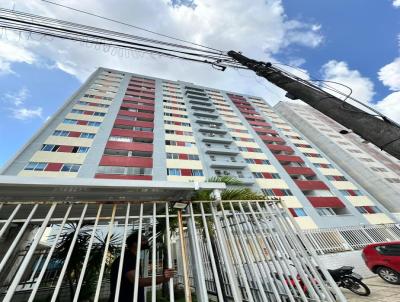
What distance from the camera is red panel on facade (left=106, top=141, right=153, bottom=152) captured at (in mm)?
22677

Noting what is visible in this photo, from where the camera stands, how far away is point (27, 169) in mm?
17469

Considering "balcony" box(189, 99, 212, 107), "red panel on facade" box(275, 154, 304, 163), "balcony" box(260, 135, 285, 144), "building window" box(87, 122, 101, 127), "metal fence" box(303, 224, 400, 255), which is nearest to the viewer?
"metal fence" box(303, 224, 400, 255)

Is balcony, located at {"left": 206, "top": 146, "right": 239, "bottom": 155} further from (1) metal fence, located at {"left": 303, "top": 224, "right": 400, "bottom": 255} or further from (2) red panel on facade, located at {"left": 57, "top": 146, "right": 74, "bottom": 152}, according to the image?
(2) red panel on facade, located at {"left": 57, "top": 146, "right": 74, "bottom": 152}

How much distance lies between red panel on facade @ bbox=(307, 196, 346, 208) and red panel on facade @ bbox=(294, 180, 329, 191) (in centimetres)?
178

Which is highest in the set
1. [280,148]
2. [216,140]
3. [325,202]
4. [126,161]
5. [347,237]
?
[216,140]

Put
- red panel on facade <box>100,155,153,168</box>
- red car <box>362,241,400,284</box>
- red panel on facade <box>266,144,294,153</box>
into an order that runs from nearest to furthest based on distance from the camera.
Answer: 1. red car <box>362,241,400,284</box>
2. red panel on facade <box>100,155,153,168</box>
3. red panel on facade <box>266,144,294,153</box>

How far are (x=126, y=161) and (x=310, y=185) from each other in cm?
2268

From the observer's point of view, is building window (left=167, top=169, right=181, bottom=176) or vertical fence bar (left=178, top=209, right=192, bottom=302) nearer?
vertical fence bar (left=178, top=209, right=192, bottom=302)

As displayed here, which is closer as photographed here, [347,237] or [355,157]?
[347,237]

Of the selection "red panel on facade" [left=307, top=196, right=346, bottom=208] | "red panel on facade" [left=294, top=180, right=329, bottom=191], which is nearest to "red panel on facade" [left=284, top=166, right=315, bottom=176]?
"red panel on facade" [left=294, top=180, right=329, bottom=191]

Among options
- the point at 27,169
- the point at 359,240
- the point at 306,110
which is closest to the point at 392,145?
the point at 359,240

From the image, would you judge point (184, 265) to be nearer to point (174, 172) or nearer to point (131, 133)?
point (174, 172)

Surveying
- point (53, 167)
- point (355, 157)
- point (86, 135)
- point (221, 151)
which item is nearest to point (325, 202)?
point (221, 151)

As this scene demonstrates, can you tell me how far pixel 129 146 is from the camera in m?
23.4
